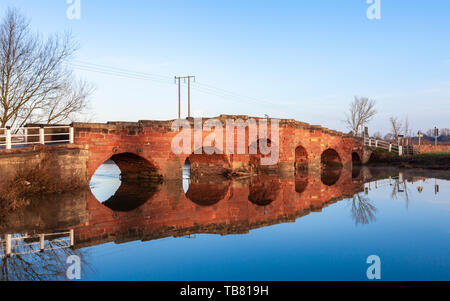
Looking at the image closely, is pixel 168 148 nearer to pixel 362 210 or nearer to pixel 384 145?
pixel 362 210

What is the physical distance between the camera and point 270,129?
20.8 metres

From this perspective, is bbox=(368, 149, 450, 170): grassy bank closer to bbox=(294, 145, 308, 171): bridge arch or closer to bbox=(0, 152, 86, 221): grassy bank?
bbox=(294, 145, 308, 171): bridge arch

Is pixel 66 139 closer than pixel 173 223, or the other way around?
pixel 173 223

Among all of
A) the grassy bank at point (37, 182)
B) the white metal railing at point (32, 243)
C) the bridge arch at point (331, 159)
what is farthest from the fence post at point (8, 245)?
the bridge arch at point (331, 159)

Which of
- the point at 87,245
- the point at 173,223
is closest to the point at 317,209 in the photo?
the point at 173,223

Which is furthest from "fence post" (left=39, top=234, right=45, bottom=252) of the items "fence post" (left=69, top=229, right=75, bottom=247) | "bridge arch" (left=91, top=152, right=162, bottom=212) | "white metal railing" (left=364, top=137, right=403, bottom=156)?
"white metal railing" (left=364, top=137, right=403, bottom=156)

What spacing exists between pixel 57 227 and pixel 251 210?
5466 mm

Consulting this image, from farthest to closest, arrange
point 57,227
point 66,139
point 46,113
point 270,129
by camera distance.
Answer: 1. point 270,129
2. point 46,113
3. point 66,139
4. point 57,227

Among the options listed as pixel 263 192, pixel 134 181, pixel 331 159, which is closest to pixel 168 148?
pixel 134 181

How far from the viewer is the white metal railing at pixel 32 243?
6.30 m

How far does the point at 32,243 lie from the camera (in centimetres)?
681

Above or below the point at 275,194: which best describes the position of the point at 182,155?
above
